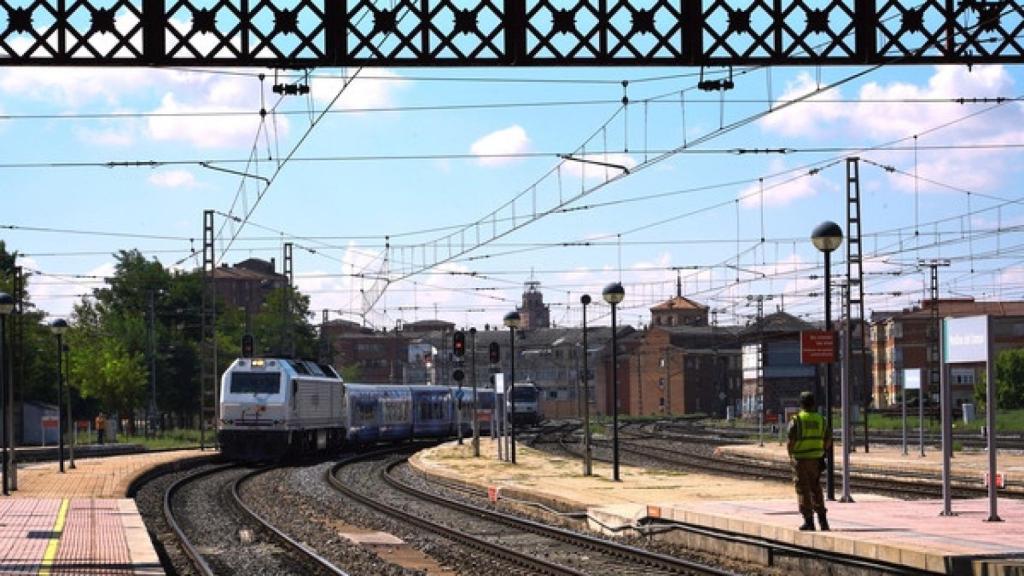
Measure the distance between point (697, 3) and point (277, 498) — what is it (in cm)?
1612

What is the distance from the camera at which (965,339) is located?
61.5 ft

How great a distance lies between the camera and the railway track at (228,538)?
1933 cm

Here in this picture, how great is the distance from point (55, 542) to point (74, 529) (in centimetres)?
187

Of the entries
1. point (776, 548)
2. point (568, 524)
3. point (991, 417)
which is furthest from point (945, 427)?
point (568, 524)

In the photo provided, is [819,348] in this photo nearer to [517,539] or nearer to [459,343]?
[517,539]

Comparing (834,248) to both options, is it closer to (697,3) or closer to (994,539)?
(697,3)

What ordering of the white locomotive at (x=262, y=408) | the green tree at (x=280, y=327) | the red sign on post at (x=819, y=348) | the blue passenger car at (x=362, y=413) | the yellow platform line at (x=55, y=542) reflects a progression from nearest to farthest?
1. the yellow platform line at (x=55, y=542)
2. the red sign on post at (x=819, y=348)
3. the white locomotive at (x=262, y=408)
4. the blue passenger car at (x=362, y=413)
5. the green tree at (x=280, y=327)

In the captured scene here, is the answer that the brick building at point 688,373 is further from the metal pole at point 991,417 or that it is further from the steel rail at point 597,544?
the metal pole at point 991,417

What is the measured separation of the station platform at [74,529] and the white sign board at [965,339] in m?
9.49

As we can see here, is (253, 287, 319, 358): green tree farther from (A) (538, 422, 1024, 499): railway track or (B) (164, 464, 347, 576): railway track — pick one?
(B) (164, 464, 347, 576): railway track

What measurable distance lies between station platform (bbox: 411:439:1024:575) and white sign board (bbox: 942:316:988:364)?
6.27 ft

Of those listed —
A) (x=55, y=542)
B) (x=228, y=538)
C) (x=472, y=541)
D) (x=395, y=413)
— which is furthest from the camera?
(x=395, y=413)

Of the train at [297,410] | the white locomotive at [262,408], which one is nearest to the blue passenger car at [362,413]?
the train at [297,410]

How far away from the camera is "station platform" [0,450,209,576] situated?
1717cm
